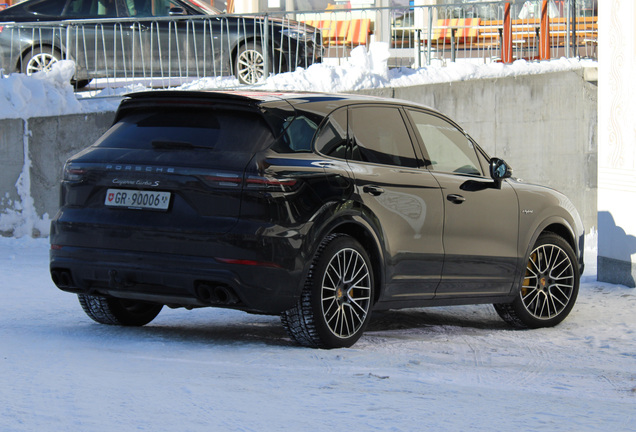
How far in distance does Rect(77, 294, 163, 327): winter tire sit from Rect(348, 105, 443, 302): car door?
1.75m

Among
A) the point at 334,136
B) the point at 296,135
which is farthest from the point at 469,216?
the point at 296,135

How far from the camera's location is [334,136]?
6.67m

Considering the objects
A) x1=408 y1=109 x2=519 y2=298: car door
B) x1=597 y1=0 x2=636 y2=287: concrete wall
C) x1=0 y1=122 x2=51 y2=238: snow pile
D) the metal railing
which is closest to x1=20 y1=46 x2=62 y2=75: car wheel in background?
the metal railing

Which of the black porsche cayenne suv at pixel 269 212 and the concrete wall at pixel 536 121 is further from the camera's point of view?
the concrete wall at pixel 536 121

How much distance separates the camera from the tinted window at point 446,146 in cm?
734

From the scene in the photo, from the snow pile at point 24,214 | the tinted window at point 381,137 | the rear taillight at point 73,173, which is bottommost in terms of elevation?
the snow pile at point 24,214

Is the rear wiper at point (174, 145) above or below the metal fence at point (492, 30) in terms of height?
below

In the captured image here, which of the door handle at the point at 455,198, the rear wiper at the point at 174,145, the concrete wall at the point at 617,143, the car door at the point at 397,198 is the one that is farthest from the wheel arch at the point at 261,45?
the rear wiper at the point at 174,145

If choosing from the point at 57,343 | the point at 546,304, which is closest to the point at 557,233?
the point at 546,304

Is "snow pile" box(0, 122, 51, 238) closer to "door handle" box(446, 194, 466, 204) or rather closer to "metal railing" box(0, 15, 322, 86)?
"metal railing" box(0, 15, 322, 86)

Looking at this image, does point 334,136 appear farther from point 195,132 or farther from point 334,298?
point 334,298

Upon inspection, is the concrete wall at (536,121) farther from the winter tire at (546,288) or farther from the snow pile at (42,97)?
the winter tire at (546,288)

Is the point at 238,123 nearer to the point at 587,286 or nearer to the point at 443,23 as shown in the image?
the point at 587,286

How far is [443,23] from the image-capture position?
69.3 ft
